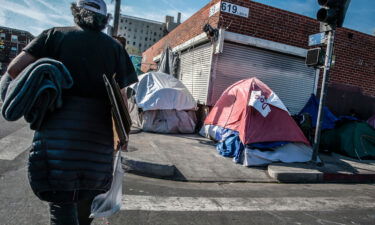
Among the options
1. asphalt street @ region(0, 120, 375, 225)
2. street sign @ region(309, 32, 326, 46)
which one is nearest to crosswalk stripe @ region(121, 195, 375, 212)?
asphalt street @ region(0, 120, 375, 225)

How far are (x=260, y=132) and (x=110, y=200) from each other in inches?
182

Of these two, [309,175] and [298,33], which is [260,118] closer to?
[309,175]

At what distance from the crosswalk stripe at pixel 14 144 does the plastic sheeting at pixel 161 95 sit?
3246mm

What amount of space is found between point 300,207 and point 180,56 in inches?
362

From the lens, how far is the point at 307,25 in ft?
31.2

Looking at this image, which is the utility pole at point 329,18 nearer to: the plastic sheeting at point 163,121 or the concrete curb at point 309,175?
the concrete curb at point 309,175

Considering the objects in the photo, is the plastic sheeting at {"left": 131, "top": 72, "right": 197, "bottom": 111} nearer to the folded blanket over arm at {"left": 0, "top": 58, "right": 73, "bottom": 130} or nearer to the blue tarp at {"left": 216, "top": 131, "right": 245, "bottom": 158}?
the blue tarp at {"left": 216, "top": 131, "right": 245, "bottom": 158}

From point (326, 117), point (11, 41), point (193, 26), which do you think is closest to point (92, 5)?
point (326, 117)

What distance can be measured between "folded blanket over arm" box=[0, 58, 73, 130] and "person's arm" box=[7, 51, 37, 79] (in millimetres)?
123

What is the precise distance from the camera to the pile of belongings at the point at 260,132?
5.92 meters

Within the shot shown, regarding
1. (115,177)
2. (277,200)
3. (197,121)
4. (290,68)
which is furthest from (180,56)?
(115,177)

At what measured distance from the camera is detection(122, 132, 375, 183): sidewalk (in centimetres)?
476

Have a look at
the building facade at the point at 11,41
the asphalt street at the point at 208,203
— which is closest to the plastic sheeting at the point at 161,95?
the asphalt street at the point at 208,203

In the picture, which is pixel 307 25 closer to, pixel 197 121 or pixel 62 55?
pixel 197 121
